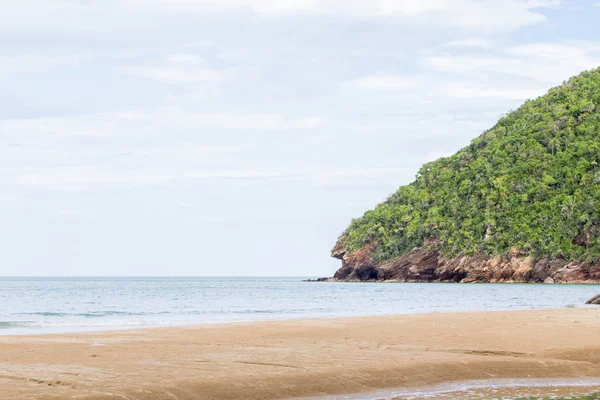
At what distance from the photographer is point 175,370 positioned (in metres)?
13.0

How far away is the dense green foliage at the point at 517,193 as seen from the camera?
114062 mm

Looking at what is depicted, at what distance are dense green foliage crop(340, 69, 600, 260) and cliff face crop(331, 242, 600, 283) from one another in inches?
64.4

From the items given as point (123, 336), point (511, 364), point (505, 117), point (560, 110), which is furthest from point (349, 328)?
point (505, 117)

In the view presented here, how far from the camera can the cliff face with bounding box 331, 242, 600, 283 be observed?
10775 cm

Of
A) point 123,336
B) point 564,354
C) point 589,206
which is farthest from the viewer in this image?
point 589,206

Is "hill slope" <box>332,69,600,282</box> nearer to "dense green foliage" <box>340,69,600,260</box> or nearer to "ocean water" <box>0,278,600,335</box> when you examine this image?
"dense green foliage" <box>340,69,600,260</box>

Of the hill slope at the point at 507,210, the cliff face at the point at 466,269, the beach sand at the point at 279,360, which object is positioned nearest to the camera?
the beach sand at the point at 279,360

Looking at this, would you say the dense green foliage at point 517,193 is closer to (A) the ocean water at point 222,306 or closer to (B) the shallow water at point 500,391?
(A) the ocean water at point 222,306

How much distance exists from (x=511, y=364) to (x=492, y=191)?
114 meters

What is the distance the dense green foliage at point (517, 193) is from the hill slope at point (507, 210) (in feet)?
0.55

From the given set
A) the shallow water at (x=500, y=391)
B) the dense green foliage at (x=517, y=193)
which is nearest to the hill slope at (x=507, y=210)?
the dense green foliage at (x=517, y=193)

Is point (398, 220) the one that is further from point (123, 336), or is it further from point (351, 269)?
point (123, 336)

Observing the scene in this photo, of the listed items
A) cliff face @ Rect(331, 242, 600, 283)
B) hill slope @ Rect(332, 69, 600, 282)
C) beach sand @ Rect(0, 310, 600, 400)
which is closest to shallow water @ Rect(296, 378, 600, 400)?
beach sand @ Rect(0, 310, 600, 400)

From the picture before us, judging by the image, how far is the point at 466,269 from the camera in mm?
120062
